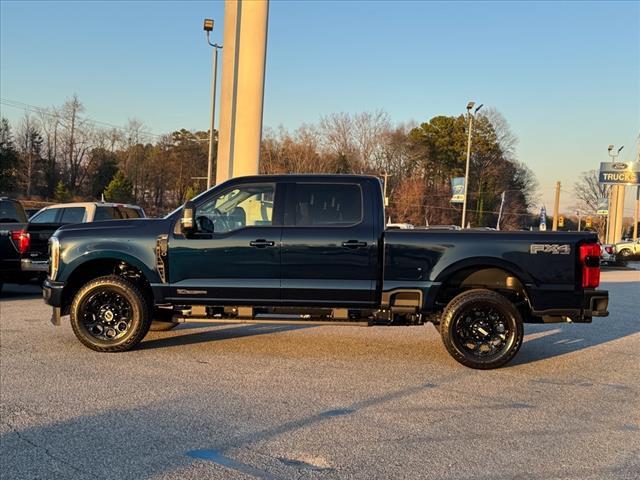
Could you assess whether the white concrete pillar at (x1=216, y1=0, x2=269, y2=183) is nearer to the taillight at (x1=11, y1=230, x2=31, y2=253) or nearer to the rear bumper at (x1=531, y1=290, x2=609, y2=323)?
the taillight at (x1=11, y1=230, x2=31, y2=253)

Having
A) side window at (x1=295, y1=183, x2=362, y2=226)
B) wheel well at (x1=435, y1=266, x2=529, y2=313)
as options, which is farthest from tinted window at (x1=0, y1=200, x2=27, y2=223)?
wheel well at (x1=435, y1=266, x2=529, y2=313)

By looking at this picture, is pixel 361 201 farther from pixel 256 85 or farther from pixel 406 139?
pixel 406 139

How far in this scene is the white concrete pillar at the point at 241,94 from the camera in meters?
17.6

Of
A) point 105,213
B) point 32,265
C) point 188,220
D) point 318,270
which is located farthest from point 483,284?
Answer: point 105,213

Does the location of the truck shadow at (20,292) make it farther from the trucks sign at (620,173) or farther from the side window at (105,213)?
the trucks sign at (620,173)

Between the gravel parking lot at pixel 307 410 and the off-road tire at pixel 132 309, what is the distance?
0.17 meters

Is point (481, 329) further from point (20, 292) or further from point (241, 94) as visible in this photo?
point (241, 94)

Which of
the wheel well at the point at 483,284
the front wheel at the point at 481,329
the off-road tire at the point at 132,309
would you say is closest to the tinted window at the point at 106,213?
the off-road tire at the point at 132,309

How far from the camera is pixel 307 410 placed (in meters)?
4.95

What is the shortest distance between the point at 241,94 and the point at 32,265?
8.37 m

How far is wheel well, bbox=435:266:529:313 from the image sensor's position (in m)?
6.72

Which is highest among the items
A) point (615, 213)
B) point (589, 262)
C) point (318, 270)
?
point (615, 213)

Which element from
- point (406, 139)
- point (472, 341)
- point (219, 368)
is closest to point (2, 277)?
point (219, 368)

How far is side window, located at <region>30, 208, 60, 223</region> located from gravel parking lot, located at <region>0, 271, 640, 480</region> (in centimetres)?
568
